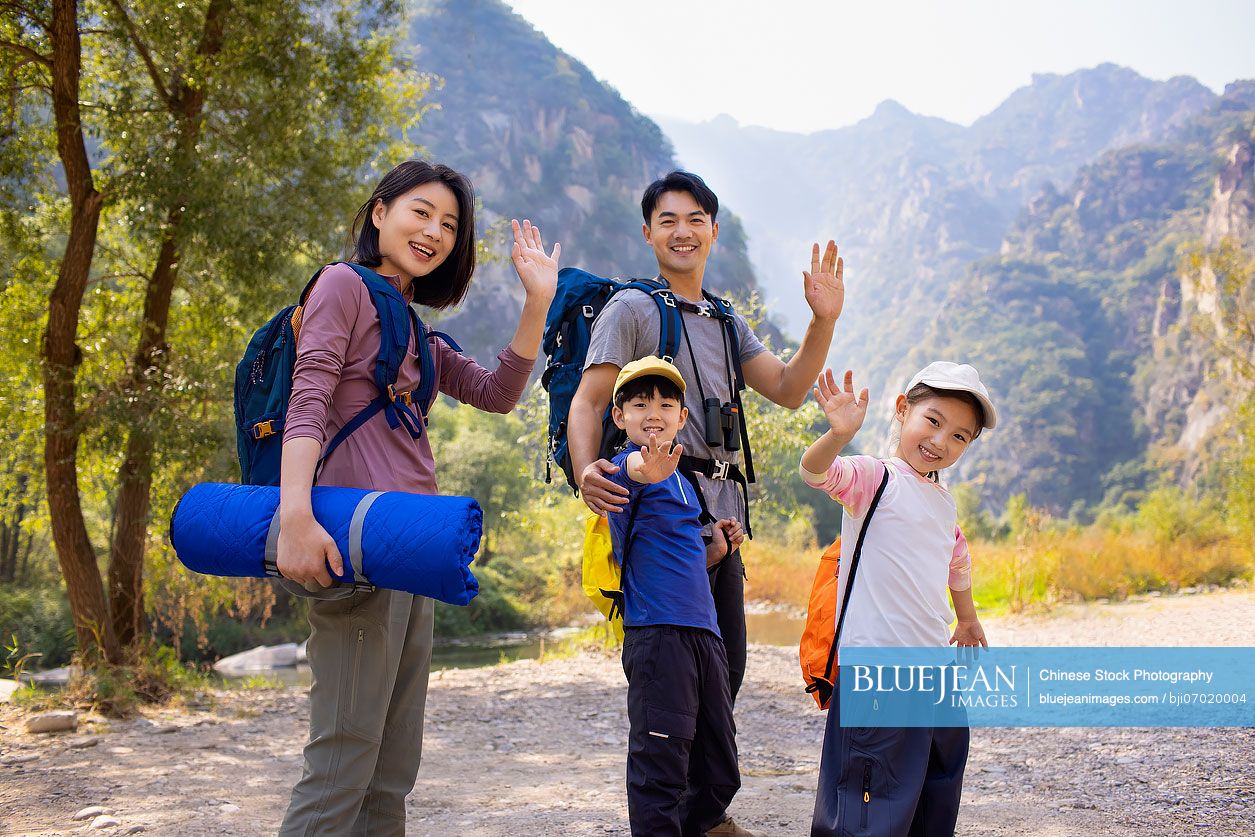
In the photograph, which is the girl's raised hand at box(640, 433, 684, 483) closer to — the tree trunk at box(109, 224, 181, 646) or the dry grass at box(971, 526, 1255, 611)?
the tree trunk at box(109, 224, 181, 646)

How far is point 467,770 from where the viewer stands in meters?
5.18

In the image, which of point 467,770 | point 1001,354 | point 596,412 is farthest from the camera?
point 1001,354

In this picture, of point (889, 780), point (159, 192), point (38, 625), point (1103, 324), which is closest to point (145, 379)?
point (159, 192)

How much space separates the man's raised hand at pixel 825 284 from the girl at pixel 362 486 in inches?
36.9

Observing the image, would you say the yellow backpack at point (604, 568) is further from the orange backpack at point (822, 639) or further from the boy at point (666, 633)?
the orange backpack at point (822, 639)

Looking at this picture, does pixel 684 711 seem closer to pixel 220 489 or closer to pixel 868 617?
pixel 868 617

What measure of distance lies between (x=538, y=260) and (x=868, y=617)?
1.36 m

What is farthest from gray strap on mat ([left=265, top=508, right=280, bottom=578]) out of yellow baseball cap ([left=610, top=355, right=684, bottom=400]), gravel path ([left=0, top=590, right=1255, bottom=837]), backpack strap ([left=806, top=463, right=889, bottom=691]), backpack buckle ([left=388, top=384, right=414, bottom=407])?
gravel path ([left=0, top=590, right=1255, bottom=837])

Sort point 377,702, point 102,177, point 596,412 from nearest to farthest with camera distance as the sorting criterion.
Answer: point 377,702 < point 596,412 < point 102,177

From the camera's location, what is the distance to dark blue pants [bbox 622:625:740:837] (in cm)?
252

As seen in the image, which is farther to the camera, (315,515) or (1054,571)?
(1054,571)

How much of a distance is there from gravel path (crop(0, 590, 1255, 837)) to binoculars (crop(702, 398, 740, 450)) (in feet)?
5.35

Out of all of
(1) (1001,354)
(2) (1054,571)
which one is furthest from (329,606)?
(1) (1001,354)

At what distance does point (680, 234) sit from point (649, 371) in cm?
71
